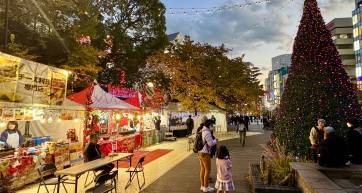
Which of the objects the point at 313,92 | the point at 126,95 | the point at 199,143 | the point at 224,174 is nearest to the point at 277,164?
the point at 224,174

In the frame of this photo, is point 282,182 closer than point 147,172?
Yes

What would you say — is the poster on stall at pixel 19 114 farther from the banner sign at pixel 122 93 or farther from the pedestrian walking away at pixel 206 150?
the banner sign at pixel 122 93

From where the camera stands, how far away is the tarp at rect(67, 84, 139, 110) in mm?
14373

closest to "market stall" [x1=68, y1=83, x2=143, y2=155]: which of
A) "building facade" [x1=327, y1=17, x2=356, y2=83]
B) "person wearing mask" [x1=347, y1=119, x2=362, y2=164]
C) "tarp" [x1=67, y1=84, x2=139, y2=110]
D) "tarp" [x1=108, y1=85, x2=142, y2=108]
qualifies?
"tarp" [x1=67, y1=84, x2=139, y2=110]

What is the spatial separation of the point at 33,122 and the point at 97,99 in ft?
10.1

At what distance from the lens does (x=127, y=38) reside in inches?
1244

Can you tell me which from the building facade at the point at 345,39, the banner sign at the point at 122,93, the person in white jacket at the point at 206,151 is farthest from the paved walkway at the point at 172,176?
the building facade at the point at 345,39

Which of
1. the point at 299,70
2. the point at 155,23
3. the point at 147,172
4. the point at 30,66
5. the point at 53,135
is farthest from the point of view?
the point at 155,23

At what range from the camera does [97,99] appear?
15.1 metres

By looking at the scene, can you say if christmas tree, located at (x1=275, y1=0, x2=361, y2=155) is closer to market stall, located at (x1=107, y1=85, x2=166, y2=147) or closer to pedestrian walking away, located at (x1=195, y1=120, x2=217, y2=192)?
pedestrian walking away, located at (x1=195, y1=120, x2=217, y2=192)

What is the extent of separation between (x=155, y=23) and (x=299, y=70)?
25.0m

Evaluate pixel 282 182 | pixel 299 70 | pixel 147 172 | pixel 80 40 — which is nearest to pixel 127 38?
pixel 80 40

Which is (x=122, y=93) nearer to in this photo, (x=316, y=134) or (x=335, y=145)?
(x=316, y=134)

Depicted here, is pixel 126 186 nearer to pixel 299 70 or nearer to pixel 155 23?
pixel 299 70
